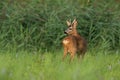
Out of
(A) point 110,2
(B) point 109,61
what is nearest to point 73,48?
(B) point 109,61

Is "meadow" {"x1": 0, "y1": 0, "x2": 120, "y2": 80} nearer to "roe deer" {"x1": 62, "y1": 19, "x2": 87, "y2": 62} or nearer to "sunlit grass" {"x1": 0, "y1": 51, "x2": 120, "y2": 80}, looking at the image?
"roe deer" {"x1": 62, "y1": 19, "x2": 87, "y2": 62}

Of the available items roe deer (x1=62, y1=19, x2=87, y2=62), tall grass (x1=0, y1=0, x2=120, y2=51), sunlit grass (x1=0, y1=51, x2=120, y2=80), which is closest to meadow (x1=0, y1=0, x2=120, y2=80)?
tall grass (x1=0, y1=0, x2=120, y2=51)

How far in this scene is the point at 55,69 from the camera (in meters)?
5.85

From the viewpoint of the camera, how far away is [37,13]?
1029cm

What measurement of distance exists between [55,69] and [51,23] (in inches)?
158

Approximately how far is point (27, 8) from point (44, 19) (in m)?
0.58

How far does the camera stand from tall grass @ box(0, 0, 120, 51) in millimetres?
9484

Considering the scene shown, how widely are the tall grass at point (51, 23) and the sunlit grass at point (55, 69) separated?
1363mm

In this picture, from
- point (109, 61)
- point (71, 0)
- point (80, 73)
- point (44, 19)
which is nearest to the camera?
point (80, 73)

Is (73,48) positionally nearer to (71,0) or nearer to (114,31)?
(114,31)

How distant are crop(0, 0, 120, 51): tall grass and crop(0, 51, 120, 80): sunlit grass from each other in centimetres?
136

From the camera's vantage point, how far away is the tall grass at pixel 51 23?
9484 mm

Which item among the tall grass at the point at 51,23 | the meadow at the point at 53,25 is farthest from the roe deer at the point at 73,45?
the tall grass at the point at 51,23

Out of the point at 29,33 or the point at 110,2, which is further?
the point at 110,2
